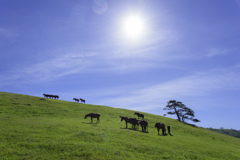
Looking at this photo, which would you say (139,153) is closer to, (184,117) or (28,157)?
(28,157)

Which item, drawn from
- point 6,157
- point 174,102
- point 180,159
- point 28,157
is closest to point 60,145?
point 28,157

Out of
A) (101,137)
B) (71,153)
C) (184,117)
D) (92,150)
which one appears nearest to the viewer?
(71,153)

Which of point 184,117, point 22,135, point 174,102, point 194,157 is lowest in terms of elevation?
point 194,157

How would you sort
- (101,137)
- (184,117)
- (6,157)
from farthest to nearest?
(184,117) < (101,137) < (6,157)

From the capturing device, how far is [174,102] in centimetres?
8238

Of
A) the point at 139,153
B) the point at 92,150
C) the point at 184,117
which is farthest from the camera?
the point at 184,117

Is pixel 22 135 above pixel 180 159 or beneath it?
above

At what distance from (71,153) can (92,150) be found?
207cm

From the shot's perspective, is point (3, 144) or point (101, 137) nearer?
point (3, 144)

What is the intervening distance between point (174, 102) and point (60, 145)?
7758cm

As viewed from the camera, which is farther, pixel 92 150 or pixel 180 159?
pixel 180 159

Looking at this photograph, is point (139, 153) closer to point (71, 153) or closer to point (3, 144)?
point (71, 153)

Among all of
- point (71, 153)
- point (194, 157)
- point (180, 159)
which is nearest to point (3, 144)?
point (71, 153)

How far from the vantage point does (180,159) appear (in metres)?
15.9
